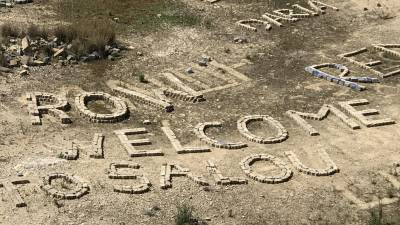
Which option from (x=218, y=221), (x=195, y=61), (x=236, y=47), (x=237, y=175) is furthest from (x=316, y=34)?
(x=218, y=221)

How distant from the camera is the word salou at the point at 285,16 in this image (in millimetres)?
24431

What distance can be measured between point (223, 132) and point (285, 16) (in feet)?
30.6

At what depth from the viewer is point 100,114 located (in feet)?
57.0

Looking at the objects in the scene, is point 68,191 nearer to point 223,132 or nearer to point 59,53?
point 223,132

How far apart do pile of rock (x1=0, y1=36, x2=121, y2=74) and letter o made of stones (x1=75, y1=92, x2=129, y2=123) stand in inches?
97.2

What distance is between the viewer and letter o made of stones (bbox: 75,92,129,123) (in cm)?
1716

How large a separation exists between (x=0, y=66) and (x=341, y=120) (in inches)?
403

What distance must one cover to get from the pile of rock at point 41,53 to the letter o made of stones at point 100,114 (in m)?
2.47

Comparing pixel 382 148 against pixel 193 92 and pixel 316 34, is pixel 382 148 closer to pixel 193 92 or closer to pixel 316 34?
pixel 193 92

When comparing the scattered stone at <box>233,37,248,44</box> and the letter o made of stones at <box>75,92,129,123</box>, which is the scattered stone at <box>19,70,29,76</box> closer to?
the letter o made of stones at <box>75,92,129,123</box>

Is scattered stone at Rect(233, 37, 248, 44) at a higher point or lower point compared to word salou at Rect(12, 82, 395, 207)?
higher

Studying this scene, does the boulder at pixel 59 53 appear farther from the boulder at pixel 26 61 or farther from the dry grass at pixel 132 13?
the dry grass at pixel 132 13

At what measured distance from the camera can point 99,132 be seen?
54.7 ft

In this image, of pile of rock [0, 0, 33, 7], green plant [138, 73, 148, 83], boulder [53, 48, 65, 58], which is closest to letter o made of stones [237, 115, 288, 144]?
green plant [138, 73, 148, 83]
